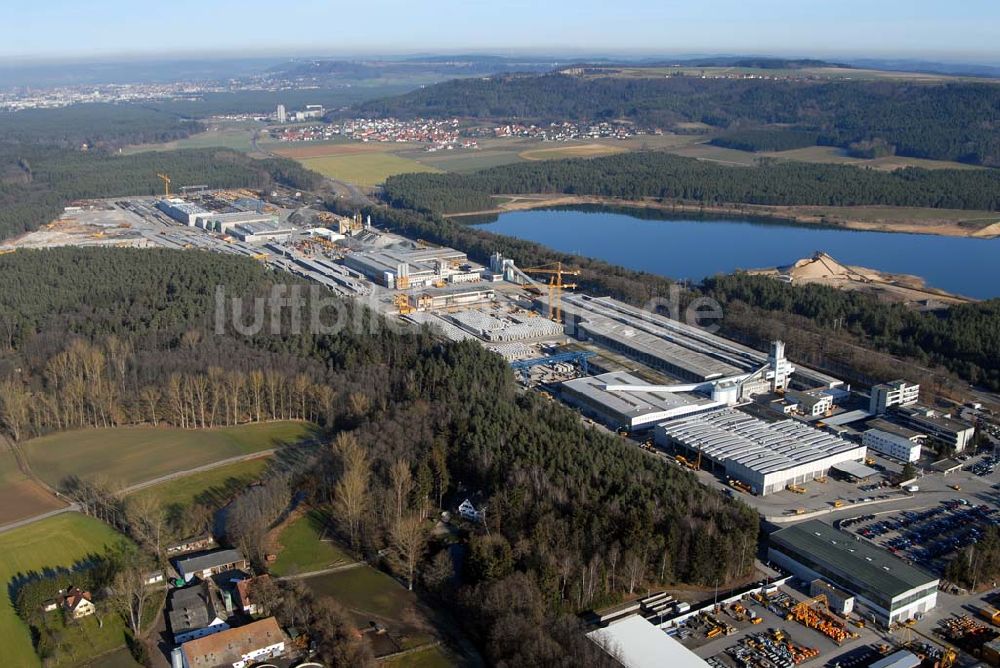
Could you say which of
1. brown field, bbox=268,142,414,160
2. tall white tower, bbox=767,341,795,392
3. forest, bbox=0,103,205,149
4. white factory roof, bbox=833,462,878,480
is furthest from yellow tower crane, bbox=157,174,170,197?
white factory roof, bbox=833,462,878,480

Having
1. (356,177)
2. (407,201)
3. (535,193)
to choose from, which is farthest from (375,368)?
(356,177)

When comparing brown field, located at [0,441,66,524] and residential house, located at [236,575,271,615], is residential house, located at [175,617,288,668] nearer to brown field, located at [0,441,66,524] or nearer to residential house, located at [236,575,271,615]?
residential house, located at [236,575,271,615]

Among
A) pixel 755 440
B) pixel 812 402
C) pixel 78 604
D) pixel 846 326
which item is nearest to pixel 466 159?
pixel 846 326

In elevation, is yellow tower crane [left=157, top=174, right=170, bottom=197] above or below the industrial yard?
above

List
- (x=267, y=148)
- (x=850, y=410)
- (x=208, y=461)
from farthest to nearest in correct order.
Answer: (x=267, y=148)
(x=850, y=410)
(x=208, y=461)

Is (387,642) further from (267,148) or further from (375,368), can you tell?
(267,148)

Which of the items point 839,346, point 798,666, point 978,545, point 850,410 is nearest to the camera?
point 798,666
